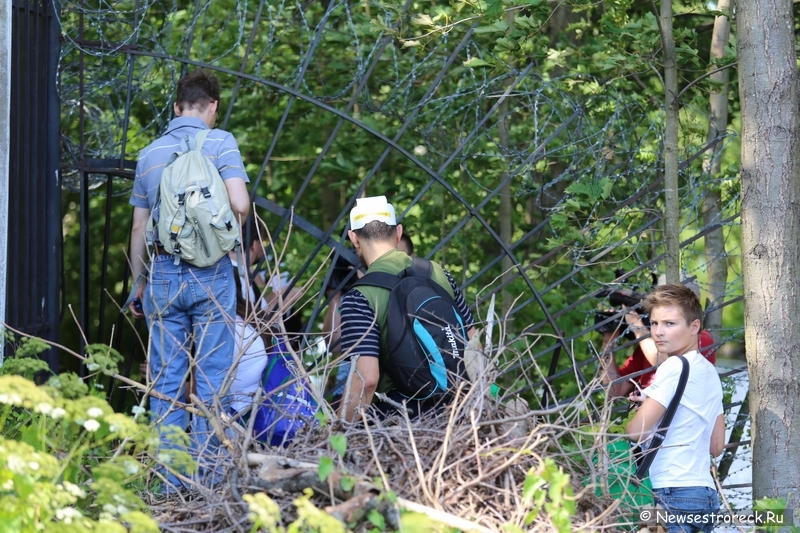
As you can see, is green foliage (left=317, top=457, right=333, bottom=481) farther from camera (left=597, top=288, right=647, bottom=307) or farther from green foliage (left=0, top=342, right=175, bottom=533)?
camera (left=597, top=288, right=647, bottom=307)

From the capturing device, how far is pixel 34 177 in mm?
4074

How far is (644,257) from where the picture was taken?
5.25 meters

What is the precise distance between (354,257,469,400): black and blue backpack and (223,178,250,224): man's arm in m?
0.83

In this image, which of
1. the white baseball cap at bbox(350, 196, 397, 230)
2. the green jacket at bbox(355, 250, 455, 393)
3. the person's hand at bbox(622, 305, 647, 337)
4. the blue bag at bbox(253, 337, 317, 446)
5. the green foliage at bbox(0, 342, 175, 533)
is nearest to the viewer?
the green foliage at bbox(0, 342, 175, 533)

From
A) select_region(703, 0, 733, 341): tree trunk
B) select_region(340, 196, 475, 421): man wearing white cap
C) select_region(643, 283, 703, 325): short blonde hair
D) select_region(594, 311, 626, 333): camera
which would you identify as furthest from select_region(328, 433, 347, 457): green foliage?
select_region(703, 0, 733, 341): tree trunk

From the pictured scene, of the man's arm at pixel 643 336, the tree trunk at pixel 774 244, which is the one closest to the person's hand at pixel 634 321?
the man's arm at pixel 643 336

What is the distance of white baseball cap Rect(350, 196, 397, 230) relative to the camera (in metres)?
3.40

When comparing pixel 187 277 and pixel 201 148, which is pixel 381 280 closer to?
pixel 187 277

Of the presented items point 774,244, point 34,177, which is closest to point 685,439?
point 774,244

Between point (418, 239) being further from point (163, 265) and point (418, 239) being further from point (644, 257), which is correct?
point (163, 265)

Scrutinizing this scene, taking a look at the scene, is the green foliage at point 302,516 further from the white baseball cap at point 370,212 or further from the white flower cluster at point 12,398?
the white baseball cap at point 370,212

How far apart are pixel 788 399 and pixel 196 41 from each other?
5.15m

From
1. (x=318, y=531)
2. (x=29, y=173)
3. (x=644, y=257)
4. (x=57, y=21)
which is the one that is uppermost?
(x=57, y=21)

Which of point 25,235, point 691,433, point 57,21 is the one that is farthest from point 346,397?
point 57,21
